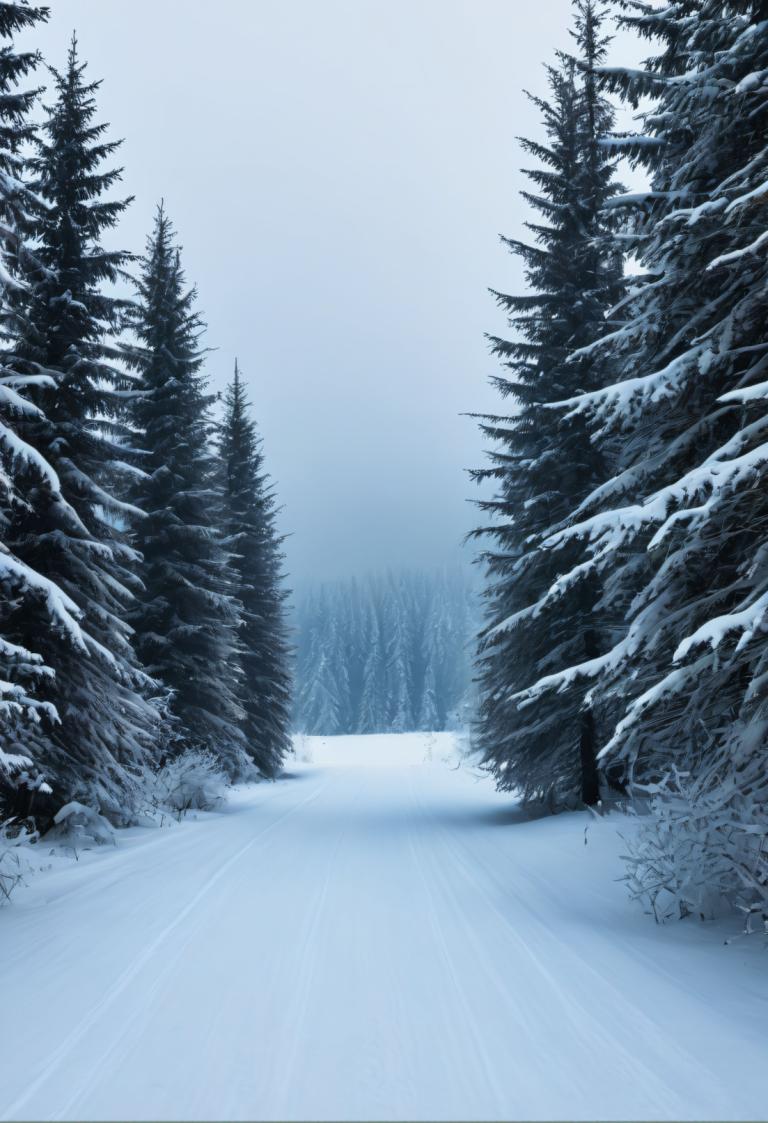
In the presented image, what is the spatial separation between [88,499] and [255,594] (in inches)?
566

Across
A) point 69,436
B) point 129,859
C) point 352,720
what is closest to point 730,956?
point 129,859

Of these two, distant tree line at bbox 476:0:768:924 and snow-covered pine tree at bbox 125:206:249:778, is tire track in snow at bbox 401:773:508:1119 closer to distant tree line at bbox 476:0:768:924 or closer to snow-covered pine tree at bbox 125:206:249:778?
distant tree line at bbox 476:0:768:924

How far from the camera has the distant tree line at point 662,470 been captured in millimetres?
5777

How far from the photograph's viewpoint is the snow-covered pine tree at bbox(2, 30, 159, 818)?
11.1 meters

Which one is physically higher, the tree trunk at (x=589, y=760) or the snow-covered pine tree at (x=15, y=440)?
the snow-covered pine tree at (x=15, y=440)

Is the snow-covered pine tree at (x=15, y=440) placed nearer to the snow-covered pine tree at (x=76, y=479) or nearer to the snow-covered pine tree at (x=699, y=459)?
the snow-covered pine tree at (x=76, y=479)

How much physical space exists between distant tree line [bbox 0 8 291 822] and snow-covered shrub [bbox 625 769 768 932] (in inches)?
246

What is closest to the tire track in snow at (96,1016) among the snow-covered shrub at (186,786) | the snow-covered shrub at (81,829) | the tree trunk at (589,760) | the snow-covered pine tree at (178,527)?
the snow-covered shrub at (81,829)

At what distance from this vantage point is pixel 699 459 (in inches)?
306

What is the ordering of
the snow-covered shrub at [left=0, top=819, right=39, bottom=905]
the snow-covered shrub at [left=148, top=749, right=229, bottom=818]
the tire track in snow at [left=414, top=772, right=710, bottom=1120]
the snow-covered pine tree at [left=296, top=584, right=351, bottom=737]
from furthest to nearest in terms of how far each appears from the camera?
the snow-covered pine tree at [left=296, top=584, right=351, bottom=737]
the snow-covered shrub at [left=148, top=749, right=229, bottom=818]
the snow-covered shrub at [left=0, top=819, right=39, bottom=905]
the tire track in snow at [left=414, top=772, right=710, bottom=1120]

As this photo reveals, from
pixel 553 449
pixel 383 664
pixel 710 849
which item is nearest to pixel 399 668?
pixel 383 664

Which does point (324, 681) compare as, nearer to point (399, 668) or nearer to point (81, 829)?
point (399, 668)

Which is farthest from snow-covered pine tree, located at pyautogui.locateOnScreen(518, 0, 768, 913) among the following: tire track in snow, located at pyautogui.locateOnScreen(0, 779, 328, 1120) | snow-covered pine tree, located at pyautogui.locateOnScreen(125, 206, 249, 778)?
snow-covered pine tree, located at pyautogui.locateOnScreen(125, 206, 249, 778)

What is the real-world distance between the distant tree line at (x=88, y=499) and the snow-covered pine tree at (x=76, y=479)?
33 mm
